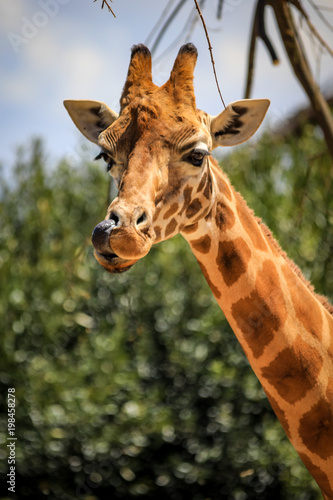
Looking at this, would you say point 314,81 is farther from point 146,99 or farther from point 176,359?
point 176,359

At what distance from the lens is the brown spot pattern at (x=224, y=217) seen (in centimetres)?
254

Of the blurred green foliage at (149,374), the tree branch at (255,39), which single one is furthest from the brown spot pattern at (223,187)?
the blurred green foliage at (149,374)

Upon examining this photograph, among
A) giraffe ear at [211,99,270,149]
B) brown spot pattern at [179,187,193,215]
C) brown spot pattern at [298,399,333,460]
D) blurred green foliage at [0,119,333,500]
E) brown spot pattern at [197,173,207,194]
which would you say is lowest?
blurred green foliage at [0,119,333,500]

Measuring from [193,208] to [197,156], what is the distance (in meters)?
0.23

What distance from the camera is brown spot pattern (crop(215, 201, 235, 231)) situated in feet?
8.32

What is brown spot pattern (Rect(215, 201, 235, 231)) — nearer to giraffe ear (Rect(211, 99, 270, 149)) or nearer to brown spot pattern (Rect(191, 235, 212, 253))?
brown spot pattern (Rect(191, 235, 212, 253))

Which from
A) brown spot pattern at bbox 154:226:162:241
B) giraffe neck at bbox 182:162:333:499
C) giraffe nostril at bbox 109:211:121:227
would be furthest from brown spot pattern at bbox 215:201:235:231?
giraffe nostril at bbox 109:211:121:227

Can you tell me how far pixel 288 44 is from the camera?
328 cm

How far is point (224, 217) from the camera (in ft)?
8.38

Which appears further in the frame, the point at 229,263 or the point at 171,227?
the point at 229,263

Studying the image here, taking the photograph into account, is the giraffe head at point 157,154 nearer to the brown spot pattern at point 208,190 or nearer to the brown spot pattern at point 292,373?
the brown spot pattern at point 208,190

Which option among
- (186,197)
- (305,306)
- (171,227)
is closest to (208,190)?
(186,197)

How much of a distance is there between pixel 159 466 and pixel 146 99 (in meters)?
5.75

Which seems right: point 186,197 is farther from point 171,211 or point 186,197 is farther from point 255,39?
point 255,39
